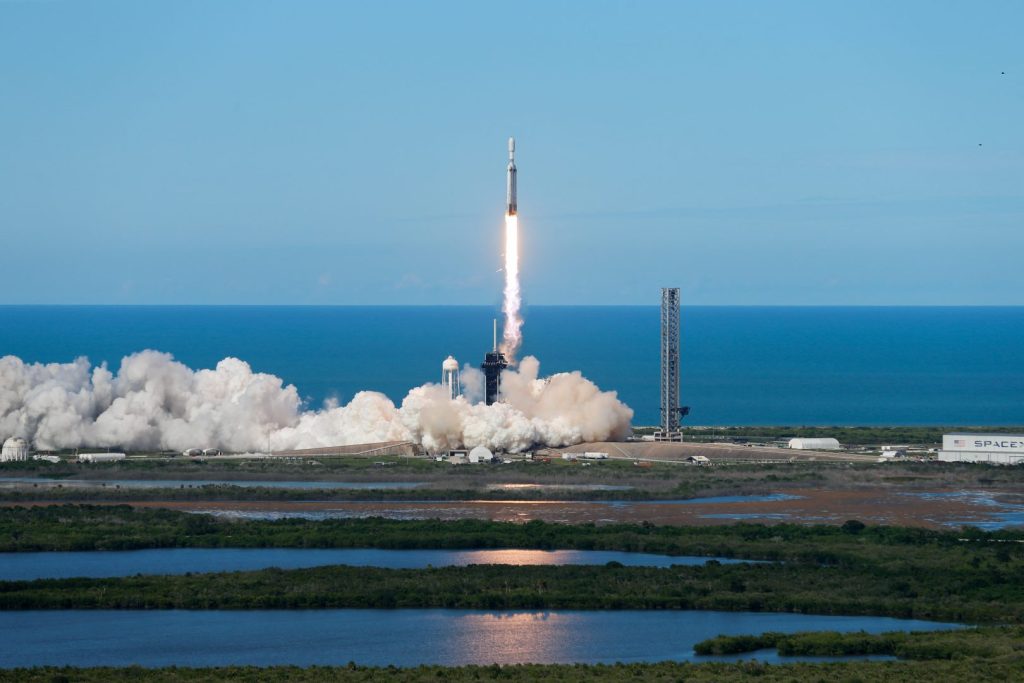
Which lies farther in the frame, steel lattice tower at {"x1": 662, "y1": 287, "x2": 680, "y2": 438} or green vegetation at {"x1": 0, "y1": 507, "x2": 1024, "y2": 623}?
steel lattice tower at {"x1": 662, "y1": 287, "x2": 680, "y2": 438}

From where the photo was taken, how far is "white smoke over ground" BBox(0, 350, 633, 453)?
93375mm

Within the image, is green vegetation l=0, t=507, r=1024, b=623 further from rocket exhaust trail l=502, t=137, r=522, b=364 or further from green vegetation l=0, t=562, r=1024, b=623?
rocket exhaust trail l=502, t=137, r=522, b=364

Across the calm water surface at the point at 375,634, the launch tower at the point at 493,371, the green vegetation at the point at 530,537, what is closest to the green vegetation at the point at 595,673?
the calm water surface at the point at 375,634

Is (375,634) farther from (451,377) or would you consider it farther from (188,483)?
(451,377)

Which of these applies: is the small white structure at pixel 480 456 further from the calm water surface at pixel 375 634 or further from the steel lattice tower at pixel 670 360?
the calm water surface at pixel 375 634

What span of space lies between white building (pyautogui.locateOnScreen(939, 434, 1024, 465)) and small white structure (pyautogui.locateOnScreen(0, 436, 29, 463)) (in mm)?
47386

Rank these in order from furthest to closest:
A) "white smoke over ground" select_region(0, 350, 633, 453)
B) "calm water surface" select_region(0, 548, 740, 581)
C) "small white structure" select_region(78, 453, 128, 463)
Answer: "white smoke over ground" select_region(0, 350, 633, 453) < "small white structure" select_region(78, 453, 128, 463) < "calm water surface" select_region(0, 548, 740, 581)

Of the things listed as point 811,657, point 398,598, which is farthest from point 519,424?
point 811,657

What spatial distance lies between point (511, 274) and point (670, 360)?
963cm

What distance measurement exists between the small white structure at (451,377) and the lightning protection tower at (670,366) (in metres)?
11.9

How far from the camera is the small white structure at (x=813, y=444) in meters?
94.4

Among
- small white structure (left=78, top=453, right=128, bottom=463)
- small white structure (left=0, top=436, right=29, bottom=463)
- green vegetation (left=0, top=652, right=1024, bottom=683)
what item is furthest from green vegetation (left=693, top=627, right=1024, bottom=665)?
small white structure (left=0, top=436, right=29, bottom=463)

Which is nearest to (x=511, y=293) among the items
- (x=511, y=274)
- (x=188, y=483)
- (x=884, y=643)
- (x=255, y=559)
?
(x=511, y=274)

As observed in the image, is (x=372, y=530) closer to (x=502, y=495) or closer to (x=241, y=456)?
(x=502, y=495)
